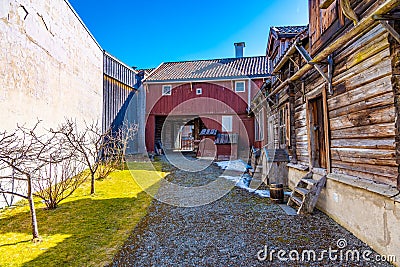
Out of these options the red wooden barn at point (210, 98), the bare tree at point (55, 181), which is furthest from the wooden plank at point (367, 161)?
the red wooden barn at point (210, 98)

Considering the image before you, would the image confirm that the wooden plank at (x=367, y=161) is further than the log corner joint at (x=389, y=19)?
Yes

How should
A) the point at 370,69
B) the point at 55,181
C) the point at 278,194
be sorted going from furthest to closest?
the point at 278,194 < the point at 55,181 < the point at 370,69

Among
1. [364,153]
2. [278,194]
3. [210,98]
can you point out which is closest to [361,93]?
[364,153]

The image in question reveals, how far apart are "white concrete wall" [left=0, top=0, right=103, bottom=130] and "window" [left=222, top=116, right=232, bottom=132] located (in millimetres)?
8846

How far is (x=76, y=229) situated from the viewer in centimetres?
419

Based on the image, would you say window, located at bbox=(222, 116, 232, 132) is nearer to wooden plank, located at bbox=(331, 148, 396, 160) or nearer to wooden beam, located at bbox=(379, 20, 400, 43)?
wooden plank, located at bbox=(331, 148, 396, 160)

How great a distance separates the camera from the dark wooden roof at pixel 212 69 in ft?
56.4

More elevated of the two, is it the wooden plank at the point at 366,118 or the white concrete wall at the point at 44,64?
the white concrete wall at the point at 44,64

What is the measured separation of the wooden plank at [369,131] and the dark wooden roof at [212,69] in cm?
1280

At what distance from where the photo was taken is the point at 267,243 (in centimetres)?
356

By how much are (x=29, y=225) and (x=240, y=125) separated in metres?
13.9

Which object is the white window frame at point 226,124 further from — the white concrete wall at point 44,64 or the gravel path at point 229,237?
the gravel path at point 229,237

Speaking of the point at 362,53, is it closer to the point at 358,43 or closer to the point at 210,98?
the point at 358,43

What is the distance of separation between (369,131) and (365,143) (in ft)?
0.64
